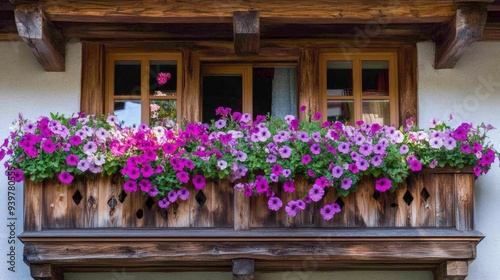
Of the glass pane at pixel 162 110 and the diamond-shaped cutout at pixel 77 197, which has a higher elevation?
the glass pane at pixel 162 110

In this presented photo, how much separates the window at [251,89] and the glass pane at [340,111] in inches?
13.4

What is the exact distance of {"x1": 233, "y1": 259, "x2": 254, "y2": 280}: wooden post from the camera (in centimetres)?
864

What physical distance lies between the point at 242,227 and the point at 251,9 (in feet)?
6.00

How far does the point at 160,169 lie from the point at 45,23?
1613mm

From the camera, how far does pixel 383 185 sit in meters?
8.57

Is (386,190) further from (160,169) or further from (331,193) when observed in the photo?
(160,169)

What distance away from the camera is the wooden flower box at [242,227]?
859 centimetres

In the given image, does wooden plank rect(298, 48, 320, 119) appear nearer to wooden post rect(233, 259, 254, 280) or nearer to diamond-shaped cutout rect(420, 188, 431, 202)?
diamond-shaped cutout rect(420, 188, 431, 202)

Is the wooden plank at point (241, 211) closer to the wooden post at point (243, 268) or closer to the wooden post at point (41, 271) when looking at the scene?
the wooden post at point (243, 268)

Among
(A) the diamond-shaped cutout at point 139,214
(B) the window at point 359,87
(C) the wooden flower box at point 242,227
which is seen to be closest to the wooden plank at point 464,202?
(C) the wooden flower box at point 242,227

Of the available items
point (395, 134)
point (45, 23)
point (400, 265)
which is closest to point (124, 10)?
point (45, 23)

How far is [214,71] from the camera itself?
973 cm

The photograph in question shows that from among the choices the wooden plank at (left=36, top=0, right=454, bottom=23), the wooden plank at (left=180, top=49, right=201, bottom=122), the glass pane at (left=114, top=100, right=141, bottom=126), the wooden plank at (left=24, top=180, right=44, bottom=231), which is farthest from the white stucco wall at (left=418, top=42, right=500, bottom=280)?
the wooden plank at (left=24, top=180, right=44, bottom=231)

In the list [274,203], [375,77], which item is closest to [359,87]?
[375,77]
